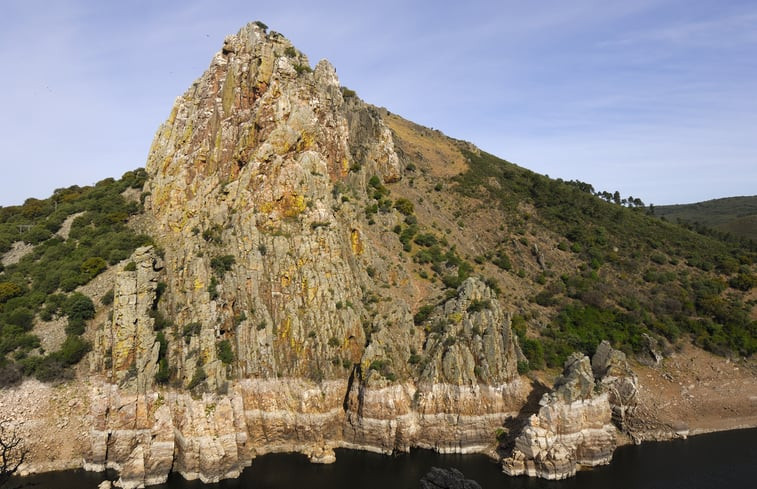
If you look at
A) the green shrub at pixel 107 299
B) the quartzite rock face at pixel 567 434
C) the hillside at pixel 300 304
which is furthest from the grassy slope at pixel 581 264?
the green shrub at pixel 107 299

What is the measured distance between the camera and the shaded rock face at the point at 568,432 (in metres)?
39.2

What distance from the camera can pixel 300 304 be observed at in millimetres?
46906

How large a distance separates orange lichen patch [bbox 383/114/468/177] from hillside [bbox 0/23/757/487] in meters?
16.3

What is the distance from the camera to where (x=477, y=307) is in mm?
48531

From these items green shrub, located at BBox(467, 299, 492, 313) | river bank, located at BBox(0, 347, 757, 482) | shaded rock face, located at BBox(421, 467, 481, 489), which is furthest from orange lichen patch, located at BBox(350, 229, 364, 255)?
shaded rock face, located at BBox(421, 467, 481, 489)

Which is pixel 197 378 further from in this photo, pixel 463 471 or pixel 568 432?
pixel 568 432

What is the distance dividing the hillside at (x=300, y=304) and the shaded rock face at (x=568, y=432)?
30 centimetres

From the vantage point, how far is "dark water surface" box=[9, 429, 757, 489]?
37344mm

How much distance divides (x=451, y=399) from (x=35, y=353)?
135 feet

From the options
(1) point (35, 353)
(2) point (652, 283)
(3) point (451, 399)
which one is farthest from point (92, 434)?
(2) point (652, 283)

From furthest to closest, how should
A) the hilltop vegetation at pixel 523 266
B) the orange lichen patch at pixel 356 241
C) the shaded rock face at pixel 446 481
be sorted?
1. the orange lichen patch at pixel 356 241
2. the hilltop vegetation at pixel 523 266
3. the shaded rock face at pixel 446 481

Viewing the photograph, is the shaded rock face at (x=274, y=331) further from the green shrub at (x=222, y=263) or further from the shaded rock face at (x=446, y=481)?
the shaded rock face at (x=446, y=481)

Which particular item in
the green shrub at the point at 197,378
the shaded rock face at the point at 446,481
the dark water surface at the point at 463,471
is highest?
the green shrub at the point at 197,378

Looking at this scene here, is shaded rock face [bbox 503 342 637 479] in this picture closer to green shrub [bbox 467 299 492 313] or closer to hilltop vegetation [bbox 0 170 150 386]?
green shrub [bbox 467 299 492 313]
